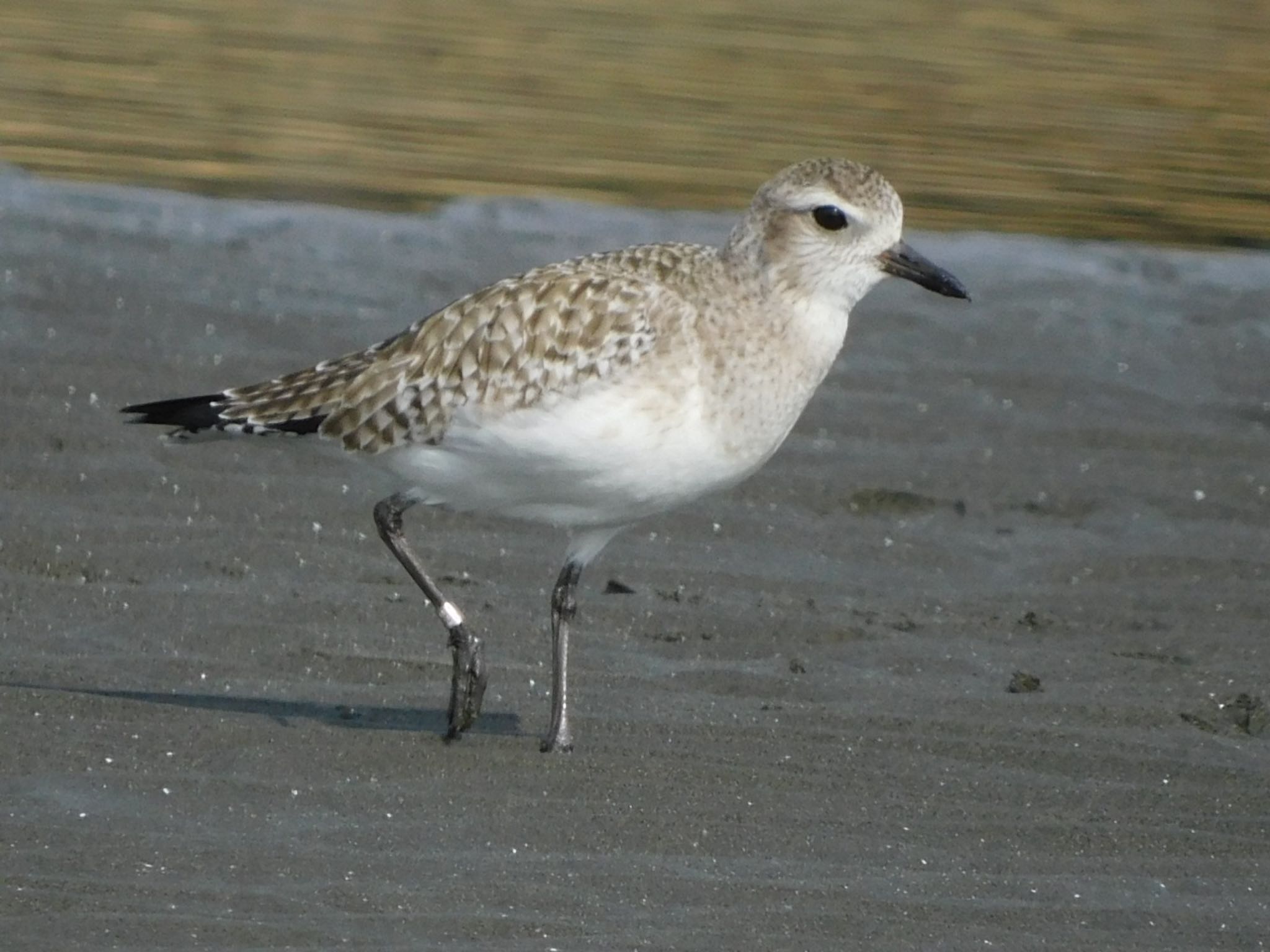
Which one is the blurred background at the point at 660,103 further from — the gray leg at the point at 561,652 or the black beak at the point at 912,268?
the gray leg at the point at 561,652

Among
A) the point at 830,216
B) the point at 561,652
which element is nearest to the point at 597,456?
the point at 561,652

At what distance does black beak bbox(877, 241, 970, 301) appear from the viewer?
6.70m

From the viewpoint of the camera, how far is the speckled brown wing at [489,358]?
21.2 ft

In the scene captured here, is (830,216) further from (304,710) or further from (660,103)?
(660,103)

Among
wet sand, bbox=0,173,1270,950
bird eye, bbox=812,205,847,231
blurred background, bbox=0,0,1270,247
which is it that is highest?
bird eye, bbox=812,205,847,231

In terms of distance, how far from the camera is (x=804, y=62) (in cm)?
1529

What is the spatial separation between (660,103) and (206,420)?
8.02 meters

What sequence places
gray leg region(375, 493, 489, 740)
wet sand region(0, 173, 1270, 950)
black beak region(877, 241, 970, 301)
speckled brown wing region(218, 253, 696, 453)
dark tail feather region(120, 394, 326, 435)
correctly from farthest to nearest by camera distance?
dark tail feather region(120, 394, 326, 435)
black beak region(877, 241, 970, 301)
gray leg region(375, 493, 489, 740)
speckled brown wing region(218, 253, 696, 453)
wet sand region(0, 173, 1270, 950)

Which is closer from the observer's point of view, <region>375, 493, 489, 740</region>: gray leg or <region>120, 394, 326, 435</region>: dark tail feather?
<region>375, 493, 489, 740</region>: gray leg

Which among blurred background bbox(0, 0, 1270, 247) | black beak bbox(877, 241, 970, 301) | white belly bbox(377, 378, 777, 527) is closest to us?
white belly bbox(377, 378, 777, 527)

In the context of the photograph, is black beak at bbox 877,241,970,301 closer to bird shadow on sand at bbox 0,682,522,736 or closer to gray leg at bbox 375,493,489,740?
gray leg at bbox 375,493,489,740

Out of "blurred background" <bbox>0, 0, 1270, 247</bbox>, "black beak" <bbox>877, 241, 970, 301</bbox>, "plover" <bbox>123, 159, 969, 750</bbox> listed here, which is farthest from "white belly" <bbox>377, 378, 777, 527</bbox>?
"blurred background" <bbox>0, 0, 1270, 247</bbox>

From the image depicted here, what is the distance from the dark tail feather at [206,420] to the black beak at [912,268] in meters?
1.75

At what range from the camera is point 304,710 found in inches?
263
